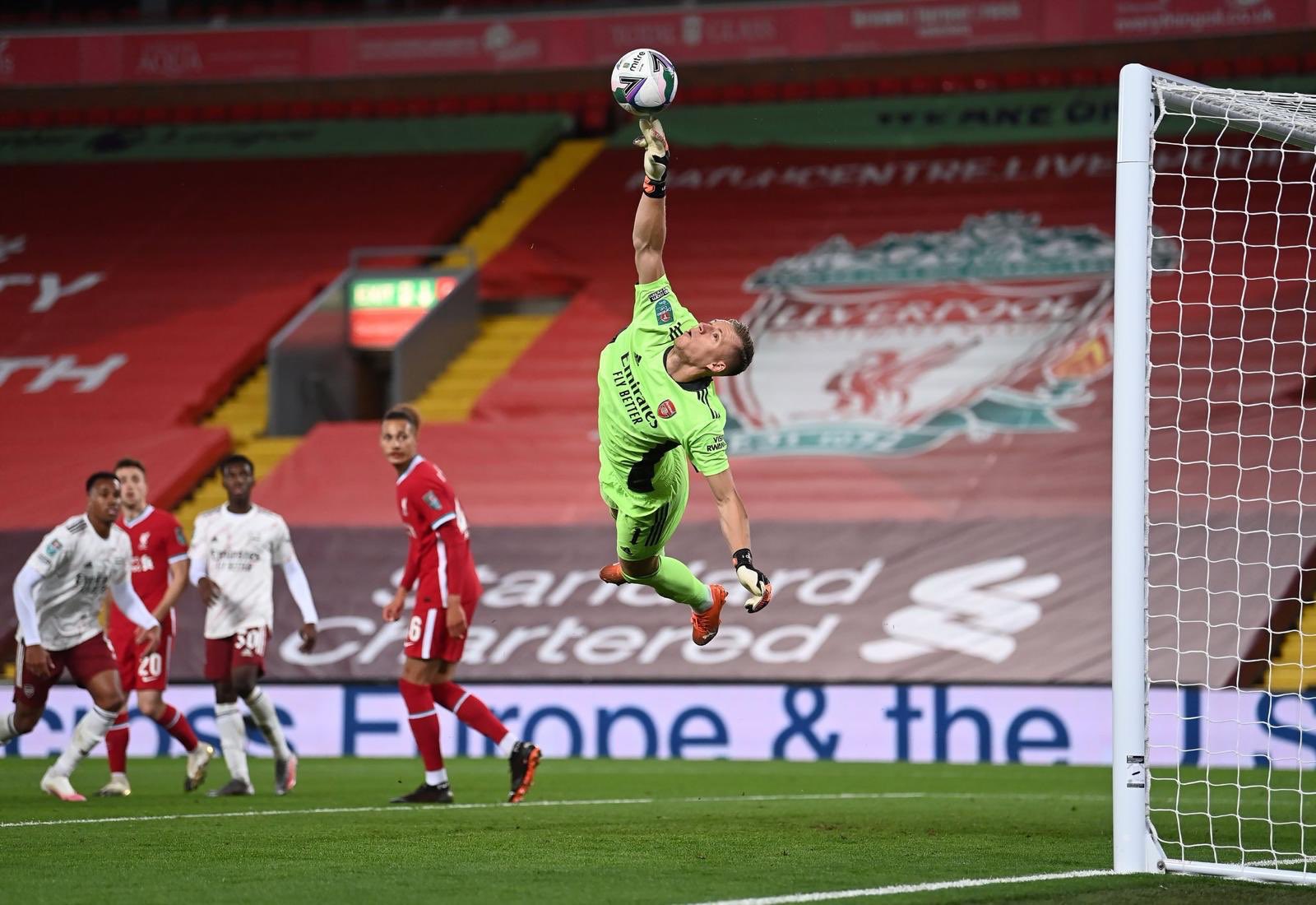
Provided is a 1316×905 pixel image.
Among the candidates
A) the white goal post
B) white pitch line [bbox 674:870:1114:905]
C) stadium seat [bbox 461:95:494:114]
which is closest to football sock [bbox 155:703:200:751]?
the white goal post

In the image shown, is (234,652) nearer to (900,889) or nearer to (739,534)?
(739,534)

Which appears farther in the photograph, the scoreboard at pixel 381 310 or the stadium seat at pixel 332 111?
the stadium seat at pixel 332 111

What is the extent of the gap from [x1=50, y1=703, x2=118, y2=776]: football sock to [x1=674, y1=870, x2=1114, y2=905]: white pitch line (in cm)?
558

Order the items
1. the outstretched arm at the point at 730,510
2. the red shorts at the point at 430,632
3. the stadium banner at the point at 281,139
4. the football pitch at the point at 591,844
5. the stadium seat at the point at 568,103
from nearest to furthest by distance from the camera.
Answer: the football pitch at the point at 591,844 → the outstretched arm at the point at 730,510 → the red shorts at the point at 430,632 → the stadium seat at the point at 568,103 → the stadium banner at the point at 281,139

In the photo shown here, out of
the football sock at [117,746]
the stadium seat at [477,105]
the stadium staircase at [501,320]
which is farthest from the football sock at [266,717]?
the stadium seat at [477,105]

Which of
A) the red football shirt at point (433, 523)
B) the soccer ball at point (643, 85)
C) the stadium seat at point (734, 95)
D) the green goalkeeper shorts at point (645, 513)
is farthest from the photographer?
the stadium seat at point (734, 95)

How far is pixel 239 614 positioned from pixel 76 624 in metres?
1.19

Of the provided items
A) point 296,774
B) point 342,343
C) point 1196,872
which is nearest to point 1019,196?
point 342,343

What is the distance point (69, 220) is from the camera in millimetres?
22719

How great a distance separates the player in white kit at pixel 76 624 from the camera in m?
9.77

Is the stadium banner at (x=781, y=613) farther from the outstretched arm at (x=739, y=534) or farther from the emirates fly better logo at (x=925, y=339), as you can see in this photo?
the outstretched arm at (x=739, y=534)

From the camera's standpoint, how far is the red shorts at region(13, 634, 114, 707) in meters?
9.84

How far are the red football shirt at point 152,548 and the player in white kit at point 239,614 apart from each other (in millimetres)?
368

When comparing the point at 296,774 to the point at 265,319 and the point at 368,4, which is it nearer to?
the point at 265,319
